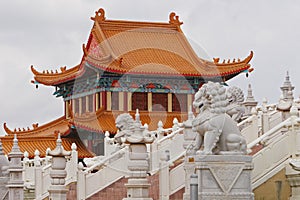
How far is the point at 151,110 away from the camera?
41844 millimetres

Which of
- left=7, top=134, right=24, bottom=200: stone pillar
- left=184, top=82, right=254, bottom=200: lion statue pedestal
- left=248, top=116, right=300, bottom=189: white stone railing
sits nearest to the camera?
left=184, top=82, right=254, bottom=200: lion statue pedestal

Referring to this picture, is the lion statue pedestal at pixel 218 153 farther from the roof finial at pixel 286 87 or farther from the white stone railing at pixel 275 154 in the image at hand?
the roof finial at pixel 286 87

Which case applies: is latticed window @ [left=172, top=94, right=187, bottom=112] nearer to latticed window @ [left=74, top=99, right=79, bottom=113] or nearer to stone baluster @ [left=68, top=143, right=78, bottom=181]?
latticed window @ [left=74, top=99, right=79, bottom=113]

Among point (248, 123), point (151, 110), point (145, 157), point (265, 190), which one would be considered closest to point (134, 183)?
point (145, 157)

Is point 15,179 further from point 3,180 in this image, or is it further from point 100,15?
point 100,15

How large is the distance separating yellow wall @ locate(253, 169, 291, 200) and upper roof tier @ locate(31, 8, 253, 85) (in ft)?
75.3

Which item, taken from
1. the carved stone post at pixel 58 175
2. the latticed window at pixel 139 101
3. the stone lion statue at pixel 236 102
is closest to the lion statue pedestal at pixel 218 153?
the stone lion statue at pixel 236 102

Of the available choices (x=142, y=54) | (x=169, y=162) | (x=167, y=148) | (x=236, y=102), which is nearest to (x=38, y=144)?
(x=142, y=54)

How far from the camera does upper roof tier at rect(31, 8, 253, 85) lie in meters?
42.2

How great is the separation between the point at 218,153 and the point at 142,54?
28.3 metres

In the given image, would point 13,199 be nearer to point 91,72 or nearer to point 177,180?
point 177,180

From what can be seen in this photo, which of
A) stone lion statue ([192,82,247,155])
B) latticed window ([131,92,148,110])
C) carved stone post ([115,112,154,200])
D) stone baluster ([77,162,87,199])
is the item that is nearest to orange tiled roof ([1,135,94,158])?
latticed window ([131,92,148,110])

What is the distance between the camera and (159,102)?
42.2 m

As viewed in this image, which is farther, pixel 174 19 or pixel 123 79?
pixel 174 19
